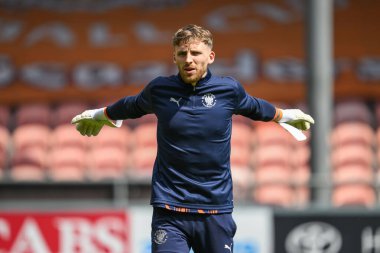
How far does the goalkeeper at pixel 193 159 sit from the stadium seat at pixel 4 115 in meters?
8.44

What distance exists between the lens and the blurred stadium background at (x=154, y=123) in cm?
1011

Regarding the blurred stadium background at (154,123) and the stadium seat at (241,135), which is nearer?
the blurred stadium background at (154,123)

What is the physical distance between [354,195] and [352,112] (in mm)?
1369

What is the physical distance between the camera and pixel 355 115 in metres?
13.5

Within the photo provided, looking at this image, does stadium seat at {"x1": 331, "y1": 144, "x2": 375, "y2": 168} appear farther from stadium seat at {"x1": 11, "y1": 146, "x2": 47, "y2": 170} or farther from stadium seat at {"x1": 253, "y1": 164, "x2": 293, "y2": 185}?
stadium seat at {"x1": 11, "y1": 146, "x2": 47, "y2": 170}

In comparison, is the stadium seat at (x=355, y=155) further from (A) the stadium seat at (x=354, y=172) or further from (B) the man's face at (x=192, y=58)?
(B) the man's face at (x=192, y=58)

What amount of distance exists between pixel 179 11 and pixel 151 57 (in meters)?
0.79

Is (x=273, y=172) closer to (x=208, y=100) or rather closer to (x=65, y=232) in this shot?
(x=65, y=232)

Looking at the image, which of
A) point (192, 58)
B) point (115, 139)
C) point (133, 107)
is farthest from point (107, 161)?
point (192, 58)

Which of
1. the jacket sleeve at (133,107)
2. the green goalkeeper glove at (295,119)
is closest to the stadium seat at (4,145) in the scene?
the jacket sleeve at (133,107)

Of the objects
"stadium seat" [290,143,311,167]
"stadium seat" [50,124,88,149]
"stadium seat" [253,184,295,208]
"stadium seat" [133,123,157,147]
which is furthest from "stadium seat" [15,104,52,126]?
"stadium seat" [290,143,311,167]

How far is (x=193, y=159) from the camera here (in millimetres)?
5742

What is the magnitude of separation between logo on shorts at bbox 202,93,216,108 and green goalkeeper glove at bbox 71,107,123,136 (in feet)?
2.33

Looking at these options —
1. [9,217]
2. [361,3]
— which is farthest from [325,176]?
[361,3]
